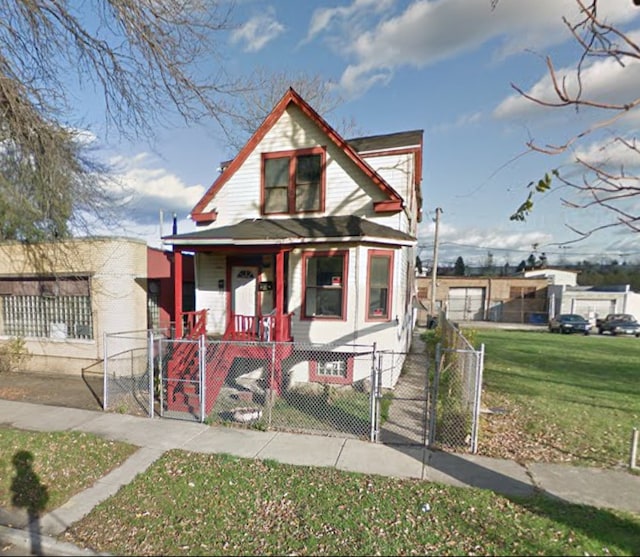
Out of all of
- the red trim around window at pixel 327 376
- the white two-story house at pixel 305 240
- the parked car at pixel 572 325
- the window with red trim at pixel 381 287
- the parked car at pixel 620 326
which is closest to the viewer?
the white two-story house at pixel 305 240

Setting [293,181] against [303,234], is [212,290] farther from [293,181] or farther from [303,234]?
[293,181]

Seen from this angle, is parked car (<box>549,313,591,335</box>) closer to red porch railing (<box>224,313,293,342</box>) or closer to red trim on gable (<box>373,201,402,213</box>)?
red trim on gable (<box>373,201,402,213</box>)

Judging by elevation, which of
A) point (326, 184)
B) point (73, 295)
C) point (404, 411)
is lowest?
point (404, 411)

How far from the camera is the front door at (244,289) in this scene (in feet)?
33.2

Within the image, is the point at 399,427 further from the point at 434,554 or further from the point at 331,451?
the point at 434,554

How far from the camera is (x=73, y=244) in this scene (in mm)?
10422

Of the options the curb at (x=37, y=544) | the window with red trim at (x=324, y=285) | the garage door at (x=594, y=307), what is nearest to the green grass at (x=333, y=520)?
the curb at (x=37, y=544)

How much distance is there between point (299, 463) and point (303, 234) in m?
5.11

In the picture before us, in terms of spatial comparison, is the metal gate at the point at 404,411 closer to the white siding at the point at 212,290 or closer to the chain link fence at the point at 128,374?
the chain link fence at the point at 128,374

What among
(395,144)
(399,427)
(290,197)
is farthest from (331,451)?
(395,144)

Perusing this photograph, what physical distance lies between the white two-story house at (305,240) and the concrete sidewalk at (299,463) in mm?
2765

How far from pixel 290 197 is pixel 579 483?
863 cm

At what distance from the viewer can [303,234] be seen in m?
8.40

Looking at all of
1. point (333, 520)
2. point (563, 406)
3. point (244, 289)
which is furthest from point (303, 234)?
point (563, 406)
